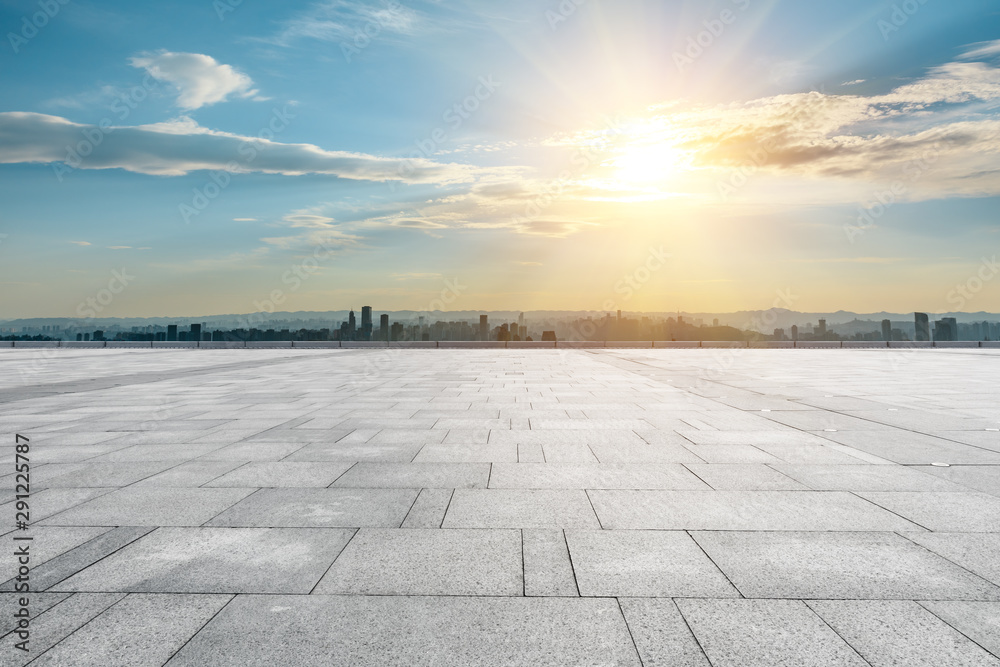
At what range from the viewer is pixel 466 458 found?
838 centimetres

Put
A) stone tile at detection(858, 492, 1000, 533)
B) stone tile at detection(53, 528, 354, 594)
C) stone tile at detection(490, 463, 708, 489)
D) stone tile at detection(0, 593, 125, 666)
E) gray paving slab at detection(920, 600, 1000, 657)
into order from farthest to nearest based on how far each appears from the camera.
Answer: stone tile at detection(490, 463, 708, 489), stone tile at detection(858, 492, 1000, 533), stone tile at detection(53, 528, 354, 594), gray paving slab at detection(920, 600, 1000, 657), stone tile at detection(0, 593, 125, 666)

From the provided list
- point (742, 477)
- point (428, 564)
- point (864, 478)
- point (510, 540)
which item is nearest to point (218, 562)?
point (428, 564)

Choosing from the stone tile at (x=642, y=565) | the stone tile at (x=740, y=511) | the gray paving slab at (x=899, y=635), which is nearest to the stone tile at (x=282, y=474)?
the stone tile at (x=740, y=511)

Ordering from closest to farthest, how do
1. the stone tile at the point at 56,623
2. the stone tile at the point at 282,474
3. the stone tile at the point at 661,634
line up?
the stone tile at the point at 661,634 → the stone tile at the point at 56,623 → the stone tile at the point at 282,474

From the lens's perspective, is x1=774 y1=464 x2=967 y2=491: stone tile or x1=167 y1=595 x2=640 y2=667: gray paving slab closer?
x1=167 y1=595 x2=640 y2=667: gray paving slab

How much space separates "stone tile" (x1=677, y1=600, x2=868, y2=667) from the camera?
3350 mm

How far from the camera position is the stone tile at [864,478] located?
22.4 feet

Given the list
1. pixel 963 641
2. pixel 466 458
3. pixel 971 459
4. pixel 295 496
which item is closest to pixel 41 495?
pixel 295 496

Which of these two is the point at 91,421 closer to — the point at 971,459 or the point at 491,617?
the point at 491,617

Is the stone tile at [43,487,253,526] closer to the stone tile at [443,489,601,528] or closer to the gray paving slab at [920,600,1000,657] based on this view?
the stone tile at [443,489,601,528]

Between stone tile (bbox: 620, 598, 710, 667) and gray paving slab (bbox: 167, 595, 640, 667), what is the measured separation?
3.2 inches

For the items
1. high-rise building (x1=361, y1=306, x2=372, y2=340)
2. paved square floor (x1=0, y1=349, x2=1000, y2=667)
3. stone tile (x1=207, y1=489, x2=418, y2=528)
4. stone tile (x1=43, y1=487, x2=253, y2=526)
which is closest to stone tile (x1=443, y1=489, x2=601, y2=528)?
paved square floor (x1=0, y1=349, x2=1000, y2=667)

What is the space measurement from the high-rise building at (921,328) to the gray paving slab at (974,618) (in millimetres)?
54727

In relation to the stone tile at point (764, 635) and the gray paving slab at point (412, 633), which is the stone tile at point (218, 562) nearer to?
the gray paving slab at point (412, 633)
